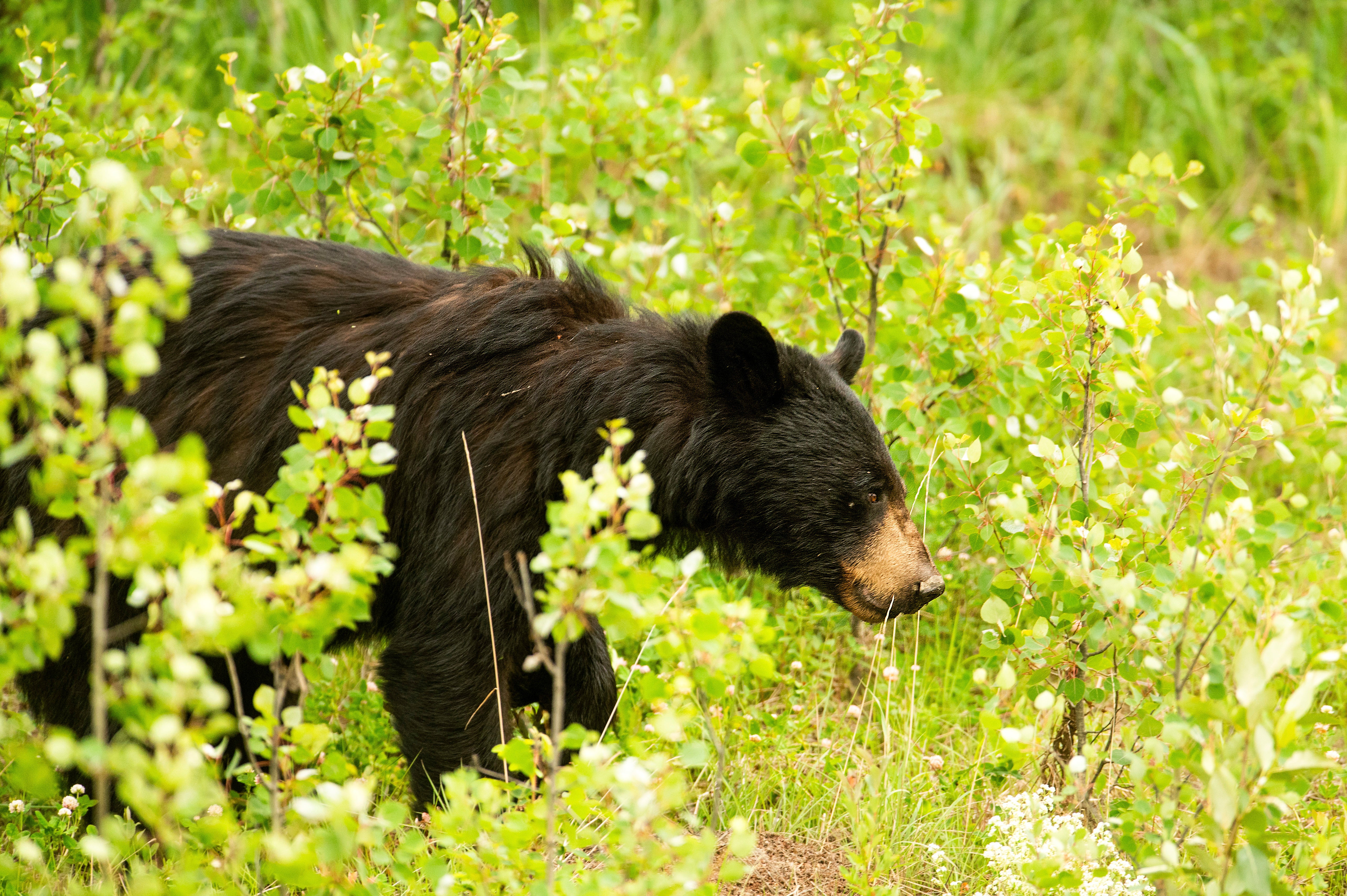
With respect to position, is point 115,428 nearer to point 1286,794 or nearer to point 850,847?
point 1286,794

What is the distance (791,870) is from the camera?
3.42 m

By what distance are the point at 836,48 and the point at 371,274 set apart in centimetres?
174

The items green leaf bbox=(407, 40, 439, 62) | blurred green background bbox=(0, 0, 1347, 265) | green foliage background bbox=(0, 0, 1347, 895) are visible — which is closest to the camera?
green foliage background bbox=(0, 0, 1347, 895)

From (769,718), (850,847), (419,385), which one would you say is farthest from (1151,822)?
(419,385)

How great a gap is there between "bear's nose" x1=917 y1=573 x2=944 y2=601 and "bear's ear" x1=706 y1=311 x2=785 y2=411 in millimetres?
665

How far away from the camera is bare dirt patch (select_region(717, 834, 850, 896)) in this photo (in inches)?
131

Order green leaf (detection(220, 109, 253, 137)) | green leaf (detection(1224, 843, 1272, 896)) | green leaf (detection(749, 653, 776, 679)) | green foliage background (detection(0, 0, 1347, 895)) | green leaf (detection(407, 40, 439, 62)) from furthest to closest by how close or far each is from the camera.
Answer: green leaf (detection(220, 109, 253, 137))
green leaf (detection(407, 40, 439, 62))
green leaf (detection(1224, 843, 1272, 896))
green leaf (detection(749, 653, 776, 679))
green foliage background (detection(0, 0, 1347, 895))

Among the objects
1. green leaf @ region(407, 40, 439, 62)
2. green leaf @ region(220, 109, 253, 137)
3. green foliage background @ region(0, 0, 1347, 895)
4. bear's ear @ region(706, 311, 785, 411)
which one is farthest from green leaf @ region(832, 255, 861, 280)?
green leaf @ region(220, 109, 253, 137)

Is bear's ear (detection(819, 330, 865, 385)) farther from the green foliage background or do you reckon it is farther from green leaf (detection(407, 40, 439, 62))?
green leaf (detection(407, 40, 439, 62))

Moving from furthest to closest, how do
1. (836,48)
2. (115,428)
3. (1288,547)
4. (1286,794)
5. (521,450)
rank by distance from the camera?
(836,48)
(521,450)
(1288,547)
(1286,794)
(115,428)

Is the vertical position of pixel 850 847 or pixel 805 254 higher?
pixel 805 254

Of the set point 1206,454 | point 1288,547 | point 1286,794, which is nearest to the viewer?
point 1286,794

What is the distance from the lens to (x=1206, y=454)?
10.5 ft

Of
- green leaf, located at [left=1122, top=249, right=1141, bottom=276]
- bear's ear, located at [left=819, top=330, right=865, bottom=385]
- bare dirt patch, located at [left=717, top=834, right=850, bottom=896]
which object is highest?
green leaf, located at [left=1122, top=249, right=1141, bottom=276]
